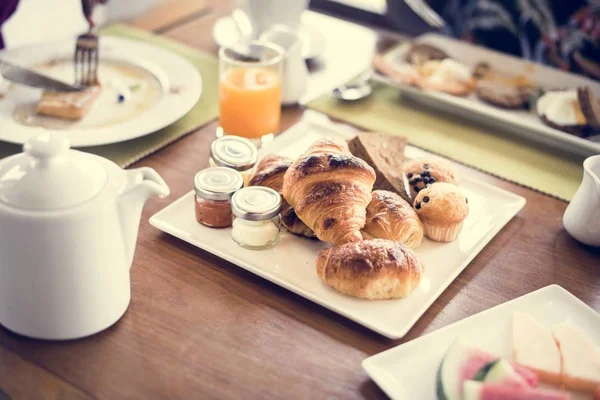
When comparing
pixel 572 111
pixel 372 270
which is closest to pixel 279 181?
pixel 372 270

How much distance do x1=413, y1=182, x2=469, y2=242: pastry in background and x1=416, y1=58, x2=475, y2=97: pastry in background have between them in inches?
20.9

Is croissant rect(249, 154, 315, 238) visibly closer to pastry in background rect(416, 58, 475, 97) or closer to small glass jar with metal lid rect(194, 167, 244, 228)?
small glass jar with metal lid rect(194, 167, 244, 228)

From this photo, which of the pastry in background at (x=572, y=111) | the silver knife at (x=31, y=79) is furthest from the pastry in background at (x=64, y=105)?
the pastry in background at (x=572, y=111)

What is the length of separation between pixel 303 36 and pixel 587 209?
998mm

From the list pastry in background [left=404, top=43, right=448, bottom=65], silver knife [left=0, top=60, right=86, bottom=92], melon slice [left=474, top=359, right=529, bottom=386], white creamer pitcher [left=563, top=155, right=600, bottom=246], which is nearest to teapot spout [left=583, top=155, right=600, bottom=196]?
white creamer pitcher [left=563, top=155, right=600, bottom=246]

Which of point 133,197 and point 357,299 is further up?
point 133,197

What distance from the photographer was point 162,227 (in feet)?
3.28

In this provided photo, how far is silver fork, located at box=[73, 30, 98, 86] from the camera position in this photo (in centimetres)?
141

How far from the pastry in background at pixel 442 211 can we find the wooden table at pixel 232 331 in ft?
0.23

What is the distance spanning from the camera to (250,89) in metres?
1.28

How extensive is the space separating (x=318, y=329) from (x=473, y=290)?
10.3 inches

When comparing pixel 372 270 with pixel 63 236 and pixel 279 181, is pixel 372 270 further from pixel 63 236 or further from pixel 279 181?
pixel 63 236

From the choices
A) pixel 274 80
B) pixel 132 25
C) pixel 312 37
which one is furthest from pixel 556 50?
pixel 132 25

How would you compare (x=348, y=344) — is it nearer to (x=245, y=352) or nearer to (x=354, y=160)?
(x=245, y=352)
